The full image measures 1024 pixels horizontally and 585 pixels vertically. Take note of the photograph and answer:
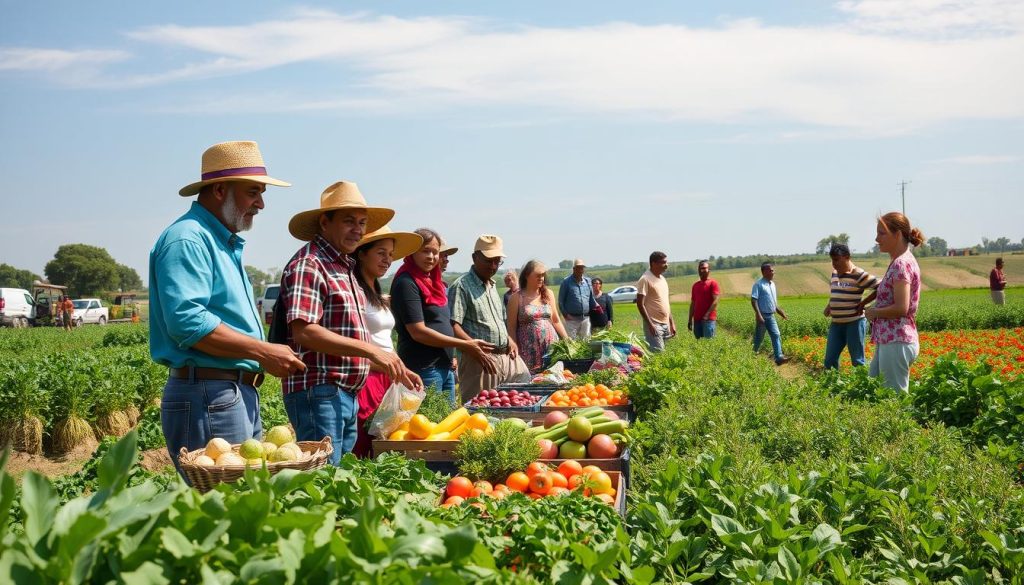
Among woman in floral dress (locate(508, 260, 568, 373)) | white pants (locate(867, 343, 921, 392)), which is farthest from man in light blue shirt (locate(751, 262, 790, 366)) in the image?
white pants (locate(867, 343, 921, 392))

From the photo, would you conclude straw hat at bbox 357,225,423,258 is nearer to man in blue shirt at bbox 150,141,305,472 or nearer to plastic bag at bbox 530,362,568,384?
man in blue shirt at bbox 150,141,305,472

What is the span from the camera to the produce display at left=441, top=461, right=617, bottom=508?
3227 mm

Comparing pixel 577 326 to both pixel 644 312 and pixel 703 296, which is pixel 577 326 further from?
pixel 703 296

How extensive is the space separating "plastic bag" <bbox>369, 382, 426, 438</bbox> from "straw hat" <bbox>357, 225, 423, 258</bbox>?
0.92m

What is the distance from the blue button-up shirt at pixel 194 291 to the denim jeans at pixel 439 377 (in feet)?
8.06

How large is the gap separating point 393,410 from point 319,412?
2.05ft

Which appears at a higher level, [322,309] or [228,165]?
A: [228,165]

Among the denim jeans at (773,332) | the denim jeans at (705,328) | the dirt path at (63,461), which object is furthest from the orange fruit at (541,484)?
the denim jeans at (773,332)

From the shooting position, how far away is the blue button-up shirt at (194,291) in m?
3.45

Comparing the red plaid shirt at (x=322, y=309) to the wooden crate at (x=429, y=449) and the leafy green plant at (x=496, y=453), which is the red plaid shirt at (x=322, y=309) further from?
the leafy green plant at (x=496, y=453)

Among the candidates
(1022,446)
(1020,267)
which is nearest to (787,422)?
(1022,446)

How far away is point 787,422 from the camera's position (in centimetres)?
494

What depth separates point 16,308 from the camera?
44938 millimetres

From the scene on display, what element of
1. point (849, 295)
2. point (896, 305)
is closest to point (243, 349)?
point (896, 305)
